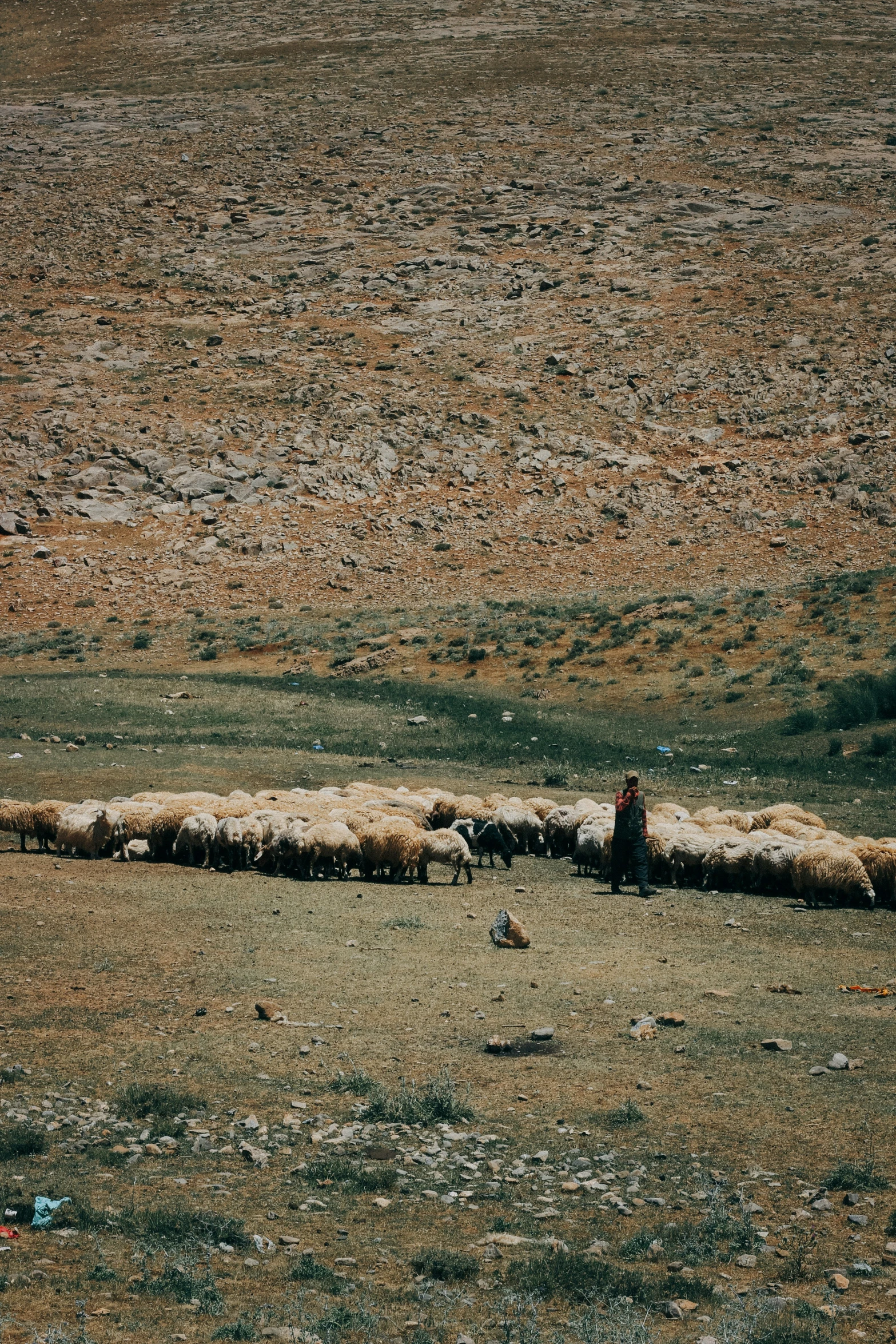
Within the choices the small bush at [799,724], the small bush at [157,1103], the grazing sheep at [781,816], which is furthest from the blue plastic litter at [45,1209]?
the small bush at [799,724]

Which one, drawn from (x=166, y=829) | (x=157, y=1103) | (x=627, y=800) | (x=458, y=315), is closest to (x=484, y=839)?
(x=627, y=800)

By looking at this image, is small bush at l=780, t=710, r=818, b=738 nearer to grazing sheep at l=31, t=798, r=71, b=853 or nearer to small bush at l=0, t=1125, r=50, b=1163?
grazing sheep at l=31, t=798, r=71, b=853

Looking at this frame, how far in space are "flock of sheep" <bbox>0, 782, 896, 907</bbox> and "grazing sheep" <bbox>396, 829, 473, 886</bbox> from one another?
0.02 meters

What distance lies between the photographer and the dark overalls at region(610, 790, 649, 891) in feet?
48.3

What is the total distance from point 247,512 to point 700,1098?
1529 inches

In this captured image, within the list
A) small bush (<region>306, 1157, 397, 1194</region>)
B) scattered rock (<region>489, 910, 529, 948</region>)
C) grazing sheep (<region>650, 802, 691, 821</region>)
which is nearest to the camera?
small bush (<region>306, 1157, 397, 1194</region>)

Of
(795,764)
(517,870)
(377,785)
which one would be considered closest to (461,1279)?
(517,870)

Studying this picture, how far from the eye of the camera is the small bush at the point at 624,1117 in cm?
769

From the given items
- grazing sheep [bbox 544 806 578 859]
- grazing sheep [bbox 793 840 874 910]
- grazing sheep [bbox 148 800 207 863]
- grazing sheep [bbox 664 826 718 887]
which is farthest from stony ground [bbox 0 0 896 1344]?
grazing sheep [bbox 544 806 578 859]

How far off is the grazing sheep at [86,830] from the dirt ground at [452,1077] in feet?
7.22

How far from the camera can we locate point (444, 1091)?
310 inches

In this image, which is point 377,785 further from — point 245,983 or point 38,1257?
point 38,1257

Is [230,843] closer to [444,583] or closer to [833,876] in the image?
[833,876]

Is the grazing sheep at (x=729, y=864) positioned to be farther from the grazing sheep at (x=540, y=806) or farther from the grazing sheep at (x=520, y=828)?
the grazing sheep at (x=540, y=806)
